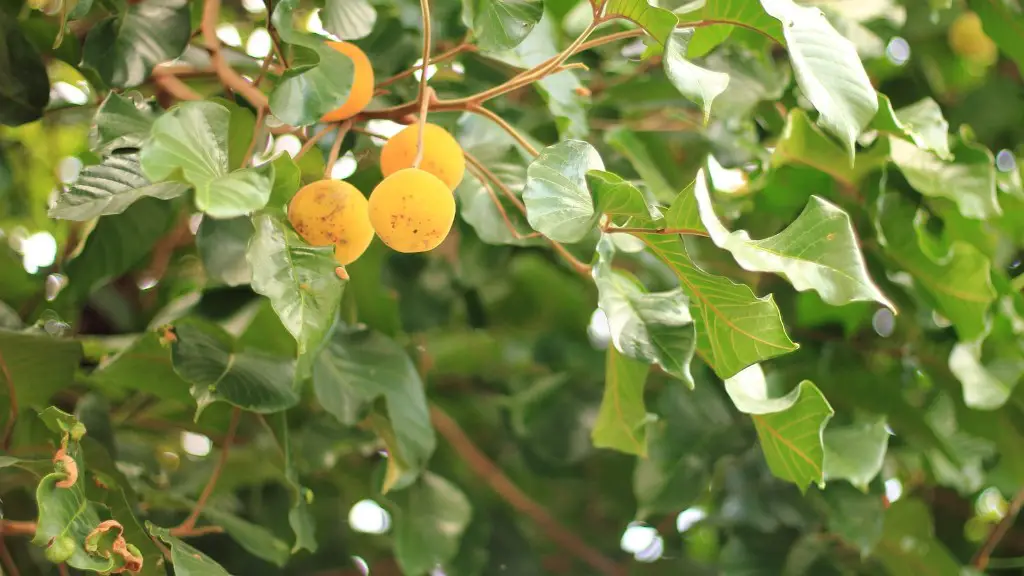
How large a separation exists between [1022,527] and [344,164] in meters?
0.84

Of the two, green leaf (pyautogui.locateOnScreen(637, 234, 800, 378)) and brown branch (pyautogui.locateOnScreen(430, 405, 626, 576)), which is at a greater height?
green leaf (pyautogui.locateOnScreen(637, 234, 800, 378))

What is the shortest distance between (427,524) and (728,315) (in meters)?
0.40

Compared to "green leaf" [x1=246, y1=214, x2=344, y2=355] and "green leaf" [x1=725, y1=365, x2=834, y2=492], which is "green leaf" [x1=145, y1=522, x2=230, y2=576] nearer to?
"green leaf" [x1=246, y1=214, x2=344, y2=355]

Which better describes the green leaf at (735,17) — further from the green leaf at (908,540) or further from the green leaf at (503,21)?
the green leaf at (908,540)

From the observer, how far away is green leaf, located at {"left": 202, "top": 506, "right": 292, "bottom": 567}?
63 cm

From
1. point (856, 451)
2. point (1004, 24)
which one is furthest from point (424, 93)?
point (1004, 24)

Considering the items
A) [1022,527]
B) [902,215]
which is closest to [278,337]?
[902,215]

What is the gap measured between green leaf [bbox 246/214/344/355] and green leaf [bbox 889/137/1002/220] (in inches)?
18.2

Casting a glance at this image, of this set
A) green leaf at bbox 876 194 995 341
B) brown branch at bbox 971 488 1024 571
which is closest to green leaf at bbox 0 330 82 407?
green leaf at bbox 876 194 995 341

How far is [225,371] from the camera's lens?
1.79 feet

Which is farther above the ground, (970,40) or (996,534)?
(970,40)

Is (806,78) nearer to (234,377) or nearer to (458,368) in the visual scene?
(234,377)

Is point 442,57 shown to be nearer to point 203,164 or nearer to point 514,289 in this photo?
point 203,164

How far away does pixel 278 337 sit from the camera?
601 millimetres
